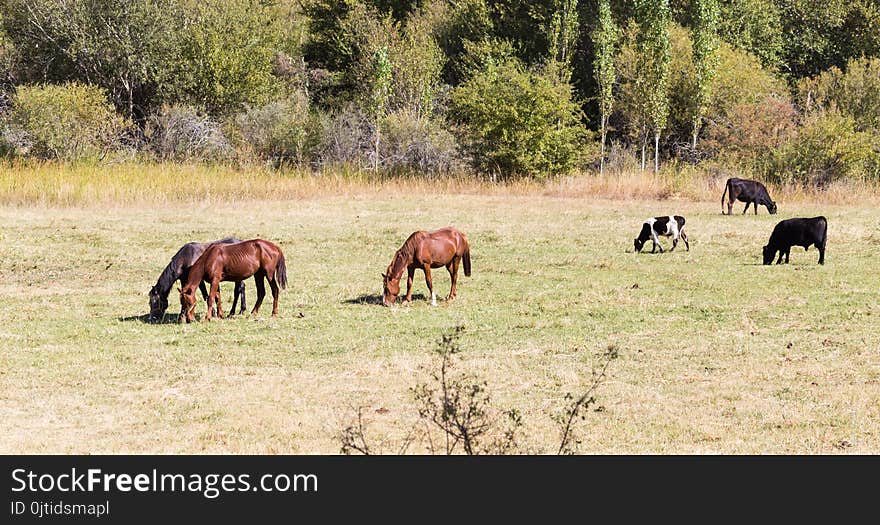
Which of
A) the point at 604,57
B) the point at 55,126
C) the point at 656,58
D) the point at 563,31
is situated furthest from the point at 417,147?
the point at 55,126

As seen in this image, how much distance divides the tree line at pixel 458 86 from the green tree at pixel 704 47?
73mm

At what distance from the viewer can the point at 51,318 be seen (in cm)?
1498

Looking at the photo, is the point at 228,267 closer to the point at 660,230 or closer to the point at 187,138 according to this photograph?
the point at 660,230

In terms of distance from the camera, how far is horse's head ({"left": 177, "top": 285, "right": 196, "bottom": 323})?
1408 cm

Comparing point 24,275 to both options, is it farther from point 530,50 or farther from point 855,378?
point 530,50

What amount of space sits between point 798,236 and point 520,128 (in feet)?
75.7

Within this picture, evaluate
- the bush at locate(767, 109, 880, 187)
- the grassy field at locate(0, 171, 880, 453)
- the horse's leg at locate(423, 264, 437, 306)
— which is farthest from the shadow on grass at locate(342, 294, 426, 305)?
the bush at locate(767, 109, 880, 187)

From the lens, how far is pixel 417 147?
1686 inches

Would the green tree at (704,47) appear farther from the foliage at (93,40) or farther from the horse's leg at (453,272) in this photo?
the horse's leg at (453,272)

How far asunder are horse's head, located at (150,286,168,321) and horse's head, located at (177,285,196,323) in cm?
27

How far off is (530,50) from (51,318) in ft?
142

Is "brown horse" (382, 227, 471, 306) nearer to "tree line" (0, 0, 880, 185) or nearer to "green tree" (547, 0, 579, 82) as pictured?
"tree line" (0, 0, 880, 185)

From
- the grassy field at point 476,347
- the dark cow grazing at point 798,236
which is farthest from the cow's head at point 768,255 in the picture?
the grassy field at point 476,347

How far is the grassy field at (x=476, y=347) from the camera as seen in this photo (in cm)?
941
